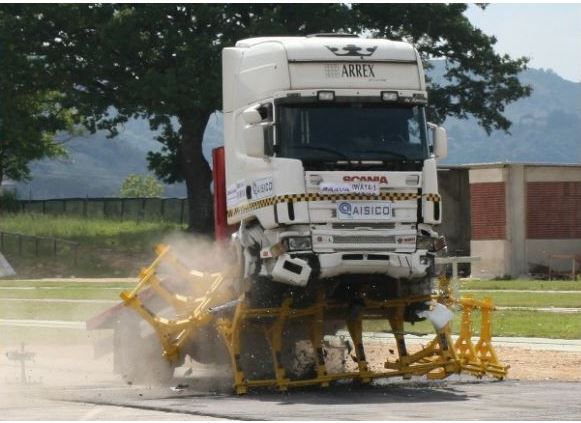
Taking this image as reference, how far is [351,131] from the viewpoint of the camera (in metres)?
18.1

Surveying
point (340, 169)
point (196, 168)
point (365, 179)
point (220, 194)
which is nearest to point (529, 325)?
point (220, 194)

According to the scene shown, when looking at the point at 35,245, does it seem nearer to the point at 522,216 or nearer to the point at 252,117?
the point at 522,216

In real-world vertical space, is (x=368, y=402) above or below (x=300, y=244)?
below

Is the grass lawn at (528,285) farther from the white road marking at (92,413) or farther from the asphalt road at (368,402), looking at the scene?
the white road marking at (92,413)

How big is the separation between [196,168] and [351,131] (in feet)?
142

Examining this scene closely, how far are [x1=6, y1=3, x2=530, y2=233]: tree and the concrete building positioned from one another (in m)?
12.4

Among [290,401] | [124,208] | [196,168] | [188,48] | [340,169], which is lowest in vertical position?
[290,401]

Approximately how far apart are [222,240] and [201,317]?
2154 mm

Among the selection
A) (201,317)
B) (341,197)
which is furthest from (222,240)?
(341,197)

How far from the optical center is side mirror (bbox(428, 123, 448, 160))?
18.6m

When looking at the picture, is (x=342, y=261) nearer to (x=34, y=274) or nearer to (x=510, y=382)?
(x=510, y=382)

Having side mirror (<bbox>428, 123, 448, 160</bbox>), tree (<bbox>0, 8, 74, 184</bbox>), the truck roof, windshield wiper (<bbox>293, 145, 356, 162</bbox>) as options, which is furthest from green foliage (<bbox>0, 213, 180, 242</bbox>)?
windshield wiper (<bbox>293, 145, 356, 162</bbox>)

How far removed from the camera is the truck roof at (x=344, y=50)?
18438mm

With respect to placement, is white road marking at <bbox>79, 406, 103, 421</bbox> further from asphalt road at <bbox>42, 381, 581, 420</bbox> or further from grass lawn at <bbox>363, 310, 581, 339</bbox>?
grass lawn at <bbox>363, 310, 581, 339</bbox>
